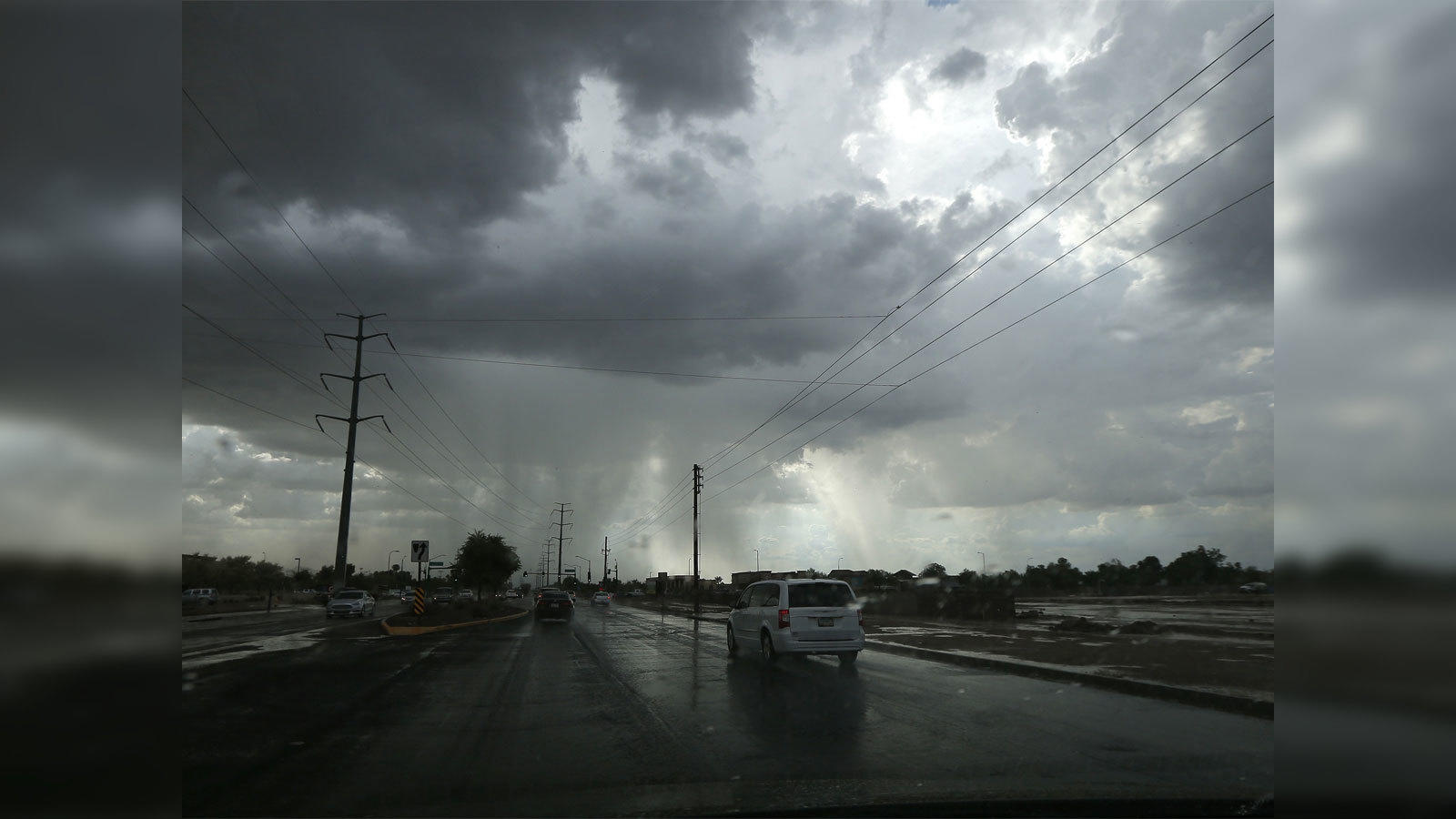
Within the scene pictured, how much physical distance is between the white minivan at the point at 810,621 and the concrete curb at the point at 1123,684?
2.28 metres

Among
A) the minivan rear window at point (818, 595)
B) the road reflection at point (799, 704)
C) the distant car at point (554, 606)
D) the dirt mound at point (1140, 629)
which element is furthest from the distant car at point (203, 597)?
the dirt mound at point (1140, 629)

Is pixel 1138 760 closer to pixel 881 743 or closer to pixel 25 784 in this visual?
pixel 881 743

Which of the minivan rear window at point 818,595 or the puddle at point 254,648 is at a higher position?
the minivan rear window at point 818,595

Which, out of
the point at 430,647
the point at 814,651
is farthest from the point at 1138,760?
the point at 430,647

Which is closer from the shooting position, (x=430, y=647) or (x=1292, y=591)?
(x=1292, y=591)

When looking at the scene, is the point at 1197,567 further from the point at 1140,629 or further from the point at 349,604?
the point at 349,604

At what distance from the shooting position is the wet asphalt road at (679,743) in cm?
565

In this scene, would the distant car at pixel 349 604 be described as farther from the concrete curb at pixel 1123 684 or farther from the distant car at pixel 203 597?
the concrete curb at pixel 1123 684

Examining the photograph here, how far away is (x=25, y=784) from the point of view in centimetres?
230

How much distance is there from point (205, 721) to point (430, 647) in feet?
41.4

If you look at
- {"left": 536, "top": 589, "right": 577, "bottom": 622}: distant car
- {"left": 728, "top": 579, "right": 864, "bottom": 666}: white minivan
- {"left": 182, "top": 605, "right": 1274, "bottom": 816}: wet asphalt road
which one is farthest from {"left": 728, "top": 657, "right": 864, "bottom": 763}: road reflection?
{"left": 536, "top": 589, "right": 577, "bottom": 622}: distant car

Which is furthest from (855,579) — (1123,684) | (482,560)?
(1123,684)

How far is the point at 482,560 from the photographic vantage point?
8056 centimetres

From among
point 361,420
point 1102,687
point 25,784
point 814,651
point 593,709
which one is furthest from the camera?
point 361,420
